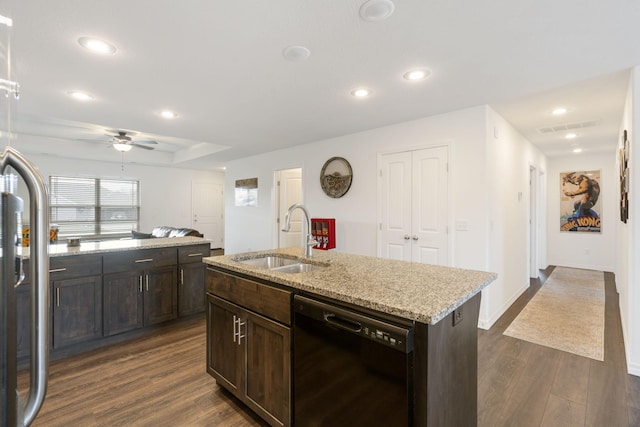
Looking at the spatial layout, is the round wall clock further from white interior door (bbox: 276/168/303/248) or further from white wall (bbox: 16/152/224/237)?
white wall (bbox: 16/152/224/237)

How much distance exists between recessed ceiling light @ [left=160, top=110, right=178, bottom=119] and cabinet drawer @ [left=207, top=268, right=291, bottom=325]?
2385 millimetres

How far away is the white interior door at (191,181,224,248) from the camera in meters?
8.66

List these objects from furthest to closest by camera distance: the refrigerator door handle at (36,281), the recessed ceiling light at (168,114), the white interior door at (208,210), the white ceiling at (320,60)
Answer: the white interior door at (208,210), the recessed ceiling light at (168,114), the white ceiling at (320,60), the refrigerator door handle at (36,281)

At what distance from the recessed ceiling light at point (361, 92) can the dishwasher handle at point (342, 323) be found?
7.43 ft

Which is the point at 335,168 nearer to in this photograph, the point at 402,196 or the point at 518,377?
the point at 402,196

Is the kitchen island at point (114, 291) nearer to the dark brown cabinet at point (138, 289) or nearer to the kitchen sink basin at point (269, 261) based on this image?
the dark brown cabinet at point (138, 289)

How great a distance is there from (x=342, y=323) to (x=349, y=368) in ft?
0.66

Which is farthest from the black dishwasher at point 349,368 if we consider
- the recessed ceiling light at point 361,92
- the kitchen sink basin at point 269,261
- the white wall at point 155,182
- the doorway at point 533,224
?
the white wall at point 155,182

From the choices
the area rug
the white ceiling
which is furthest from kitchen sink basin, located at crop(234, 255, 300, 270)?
the area rug

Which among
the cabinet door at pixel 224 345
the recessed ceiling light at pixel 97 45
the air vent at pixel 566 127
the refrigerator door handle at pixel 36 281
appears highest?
the recessed ceiling light at pixel 97 45

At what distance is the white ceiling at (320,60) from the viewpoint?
1.76m

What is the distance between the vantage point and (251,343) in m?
1.82

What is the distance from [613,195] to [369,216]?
5.16 m

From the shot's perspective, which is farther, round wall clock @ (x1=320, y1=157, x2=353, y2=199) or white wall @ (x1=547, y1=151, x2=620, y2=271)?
white wall @ (x1=547, y1=151, x2=620, y2=271)
